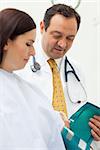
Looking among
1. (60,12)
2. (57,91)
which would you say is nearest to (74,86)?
(57,91)

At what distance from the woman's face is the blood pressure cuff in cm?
27

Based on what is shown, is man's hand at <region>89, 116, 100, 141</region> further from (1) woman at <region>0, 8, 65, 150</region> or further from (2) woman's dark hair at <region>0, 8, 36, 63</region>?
(2) woman's dark hair at <region>0, 8, 36, 63</region>

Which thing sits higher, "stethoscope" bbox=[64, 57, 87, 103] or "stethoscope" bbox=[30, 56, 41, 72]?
"stethoscope" bbox=[30, 56, 41, 72]

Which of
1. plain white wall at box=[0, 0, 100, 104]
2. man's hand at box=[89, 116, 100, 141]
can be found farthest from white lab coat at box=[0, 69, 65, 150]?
plain white wall at box=[0, 0, 100, 104]

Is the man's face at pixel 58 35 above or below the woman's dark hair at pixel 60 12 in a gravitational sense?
below

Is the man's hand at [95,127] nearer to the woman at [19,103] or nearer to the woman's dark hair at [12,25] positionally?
the woman at [19,103]

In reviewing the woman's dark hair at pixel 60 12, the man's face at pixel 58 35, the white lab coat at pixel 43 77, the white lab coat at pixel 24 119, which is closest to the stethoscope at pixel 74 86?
the white lab coat at pixel 43 77

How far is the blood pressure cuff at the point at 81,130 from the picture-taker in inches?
38.6

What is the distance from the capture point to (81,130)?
3.23 feet

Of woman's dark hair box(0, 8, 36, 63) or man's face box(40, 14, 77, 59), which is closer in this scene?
woman's dark hair box(0, 8, 36, 63)

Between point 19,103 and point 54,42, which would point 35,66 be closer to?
point 54,42

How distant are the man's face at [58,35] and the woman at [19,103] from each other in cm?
49

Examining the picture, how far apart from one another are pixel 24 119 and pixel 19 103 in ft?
0.19

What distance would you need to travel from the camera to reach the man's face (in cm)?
146
